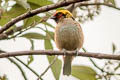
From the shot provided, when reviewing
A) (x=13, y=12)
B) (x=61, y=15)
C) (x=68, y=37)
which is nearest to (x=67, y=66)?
(x=68, y=37)

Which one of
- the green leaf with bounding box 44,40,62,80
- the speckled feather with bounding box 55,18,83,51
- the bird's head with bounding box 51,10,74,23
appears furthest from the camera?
the bird's head with bounding box 51,10,74,23

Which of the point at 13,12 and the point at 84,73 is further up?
the point at 13,12

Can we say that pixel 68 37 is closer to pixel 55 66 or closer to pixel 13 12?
pixel 55 66

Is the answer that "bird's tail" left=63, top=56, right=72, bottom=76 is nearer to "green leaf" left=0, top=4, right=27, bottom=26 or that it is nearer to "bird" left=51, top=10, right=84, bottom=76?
"bird" left=51, top=10, right=84, bottom=76

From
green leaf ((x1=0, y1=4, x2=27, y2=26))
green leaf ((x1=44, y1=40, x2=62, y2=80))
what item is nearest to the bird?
green leaf ((x1=44, y1=40, x2=62, y2=80))

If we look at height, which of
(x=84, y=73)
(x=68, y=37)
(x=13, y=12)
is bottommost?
(x=84, y=73)

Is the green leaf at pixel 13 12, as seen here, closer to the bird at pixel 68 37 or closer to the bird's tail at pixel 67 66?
the bird at pixel 68 37

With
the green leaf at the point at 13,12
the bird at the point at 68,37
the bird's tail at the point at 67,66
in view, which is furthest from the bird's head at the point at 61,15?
the green leaf at the point at 13,12

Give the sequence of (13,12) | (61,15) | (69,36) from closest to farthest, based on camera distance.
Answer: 1. (13,12)
2. (69,36)
3. (61,15)

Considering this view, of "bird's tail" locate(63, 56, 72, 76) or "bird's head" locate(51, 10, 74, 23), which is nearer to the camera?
"bird's tail" locate(63, 56, 72, 76)

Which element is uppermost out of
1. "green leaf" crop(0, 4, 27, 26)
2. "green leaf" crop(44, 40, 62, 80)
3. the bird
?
"green leaf" crop(0, 4, 27, 26)

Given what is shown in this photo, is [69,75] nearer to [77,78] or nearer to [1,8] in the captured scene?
[77,78]

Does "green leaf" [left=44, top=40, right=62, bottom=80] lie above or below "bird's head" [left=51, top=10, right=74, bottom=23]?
below

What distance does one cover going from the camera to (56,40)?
167cm
